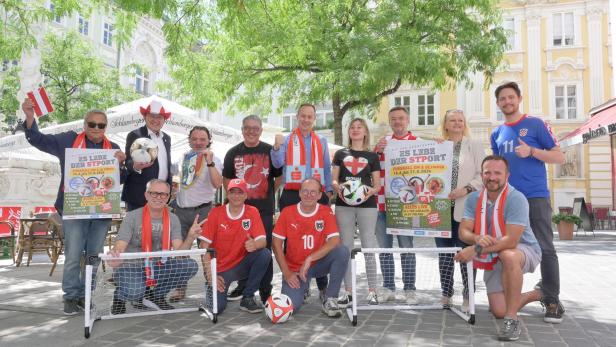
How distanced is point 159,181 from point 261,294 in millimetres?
1638

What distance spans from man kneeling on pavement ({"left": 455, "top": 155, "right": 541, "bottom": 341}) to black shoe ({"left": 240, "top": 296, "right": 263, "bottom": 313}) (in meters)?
2.04

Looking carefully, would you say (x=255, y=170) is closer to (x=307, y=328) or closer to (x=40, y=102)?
(x=307, y=328)

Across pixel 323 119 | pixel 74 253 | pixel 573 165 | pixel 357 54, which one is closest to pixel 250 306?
pixel 74 253

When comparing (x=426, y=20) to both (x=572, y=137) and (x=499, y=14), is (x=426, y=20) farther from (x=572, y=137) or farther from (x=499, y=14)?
(x=572, y=137)

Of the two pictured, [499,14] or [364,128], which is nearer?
[364,128]

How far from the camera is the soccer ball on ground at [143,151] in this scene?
4.86m

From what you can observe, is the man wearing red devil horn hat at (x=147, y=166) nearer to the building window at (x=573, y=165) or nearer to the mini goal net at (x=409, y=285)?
the mini goal net at (x=409, y=285)

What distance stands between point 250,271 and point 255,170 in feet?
3.64

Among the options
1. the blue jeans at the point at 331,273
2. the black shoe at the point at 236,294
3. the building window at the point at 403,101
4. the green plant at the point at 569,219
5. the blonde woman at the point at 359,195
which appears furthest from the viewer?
the building window at the point at 403,101

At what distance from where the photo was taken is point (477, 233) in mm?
4414

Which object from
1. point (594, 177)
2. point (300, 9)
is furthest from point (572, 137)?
point (594, 177)

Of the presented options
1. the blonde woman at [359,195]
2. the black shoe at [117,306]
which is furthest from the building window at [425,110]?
the black shoe at [117,306]

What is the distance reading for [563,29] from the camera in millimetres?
26453

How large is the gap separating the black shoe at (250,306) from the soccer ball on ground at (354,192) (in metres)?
1.43
